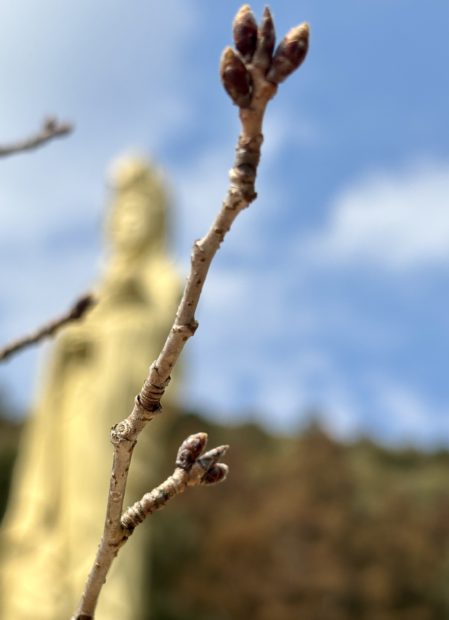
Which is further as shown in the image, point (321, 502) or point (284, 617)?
point (321, 502)

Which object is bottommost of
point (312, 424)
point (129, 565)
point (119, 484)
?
point (119, 484)

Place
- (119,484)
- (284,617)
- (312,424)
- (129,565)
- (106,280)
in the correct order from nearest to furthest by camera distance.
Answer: (119,484)
(129,565)
(106,280)
(284,617)
(312,424)

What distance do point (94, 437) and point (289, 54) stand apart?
→ 5.02 meters

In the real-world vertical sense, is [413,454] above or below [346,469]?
above

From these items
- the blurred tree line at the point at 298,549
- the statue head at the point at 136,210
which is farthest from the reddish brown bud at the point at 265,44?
the blurred tree line at the point at 298,549

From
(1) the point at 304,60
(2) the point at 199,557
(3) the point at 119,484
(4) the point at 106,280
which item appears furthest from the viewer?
(2) the point at 199,557

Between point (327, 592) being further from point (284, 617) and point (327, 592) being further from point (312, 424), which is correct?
point (312, 424)

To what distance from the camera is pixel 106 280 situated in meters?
5.90

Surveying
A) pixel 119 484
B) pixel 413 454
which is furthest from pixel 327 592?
pixel 119 484

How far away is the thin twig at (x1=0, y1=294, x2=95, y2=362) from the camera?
112 cm

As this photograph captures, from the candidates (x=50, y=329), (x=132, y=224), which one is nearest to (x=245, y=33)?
(x=50, y=329)

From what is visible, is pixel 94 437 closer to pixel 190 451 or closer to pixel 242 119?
pixel 190 451

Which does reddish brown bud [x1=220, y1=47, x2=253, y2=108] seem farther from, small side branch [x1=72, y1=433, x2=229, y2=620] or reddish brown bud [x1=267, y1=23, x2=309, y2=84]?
small side branch [x1=72, y1=433, x2=229, y2=620]

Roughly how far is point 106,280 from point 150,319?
517mm
